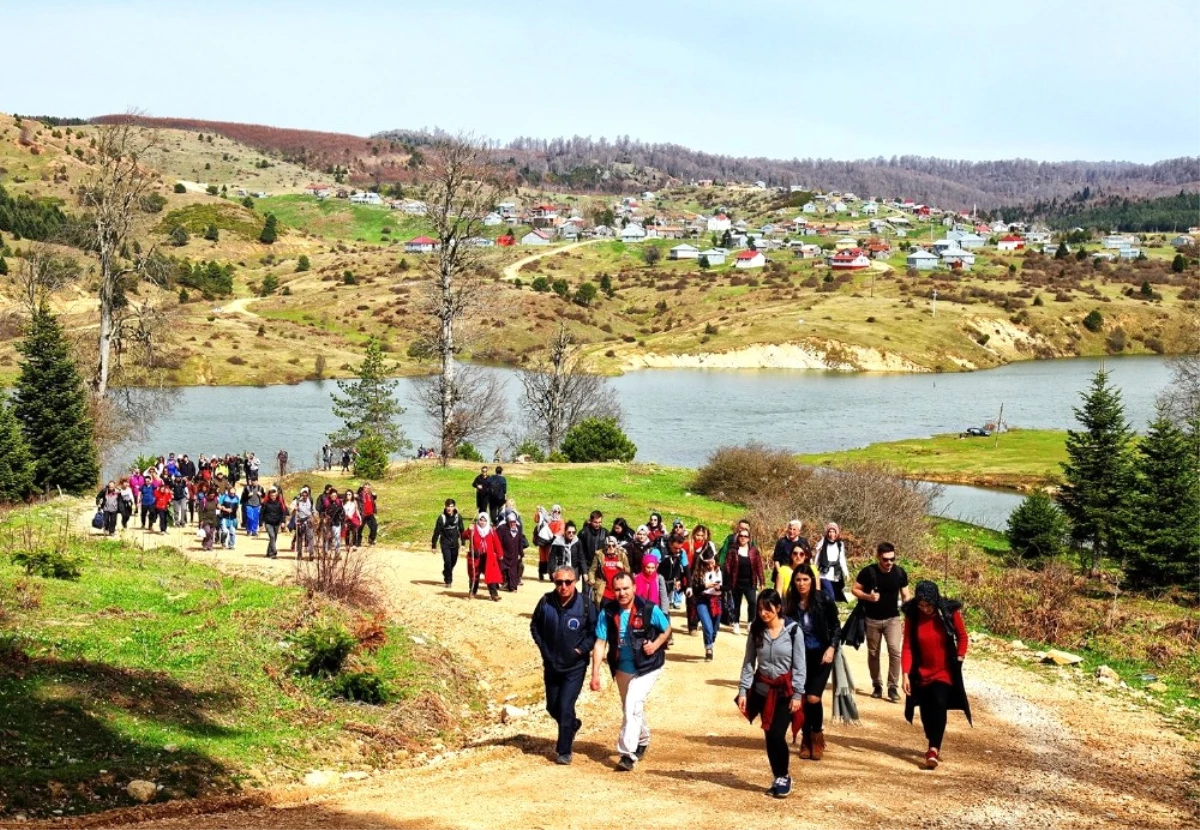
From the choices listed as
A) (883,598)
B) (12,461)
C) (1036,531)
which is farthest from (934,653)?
(12,461)

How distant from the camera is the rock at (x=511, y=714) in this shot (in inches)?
493

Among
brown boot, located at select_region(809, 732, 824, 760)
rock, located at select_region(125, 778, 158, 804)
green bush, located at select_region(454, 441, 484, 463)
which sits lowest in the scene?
green bush, located at select_region(454, 441, 484, 463)

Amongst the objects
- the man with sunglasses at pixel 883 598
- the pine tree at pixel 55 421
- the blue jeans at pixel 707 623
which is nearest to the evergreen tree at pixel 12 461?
the pine tree at pixel 55 421

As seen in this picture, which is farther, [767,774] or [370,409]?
[370,409]

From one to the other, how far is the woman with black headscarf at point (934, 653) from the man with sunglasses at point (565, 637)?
118 inches

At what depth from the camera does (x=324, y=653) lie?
1233 cm

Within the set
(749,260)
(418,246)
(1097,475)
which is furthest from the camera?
(749,260)

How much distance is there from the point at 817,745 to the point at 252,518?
20.1m

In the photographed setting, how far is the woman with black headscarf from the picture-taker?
32.0 feet

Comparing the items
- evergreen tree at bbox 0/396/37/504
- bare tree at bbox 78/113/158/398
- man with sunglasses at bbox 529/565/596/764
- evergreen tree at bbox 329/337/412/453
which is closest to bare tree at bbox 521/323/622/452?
evergreen tree at bbox 329/337/412/453

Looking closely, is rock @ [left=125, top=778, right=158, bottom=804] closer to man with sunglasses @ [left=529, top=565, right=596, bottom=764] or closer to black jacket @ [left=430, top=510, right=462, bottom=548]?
man with sunglasses @ [left=529, top=565, right=596, bottom=764]

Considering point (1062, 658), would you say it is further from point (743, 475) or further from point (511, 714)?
point (743, 475)

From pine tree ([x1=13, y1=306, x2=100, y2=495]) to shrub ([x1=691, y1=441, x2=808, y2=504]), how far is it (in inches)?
825

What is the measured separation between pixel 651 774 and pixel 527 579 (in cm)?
1189
